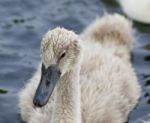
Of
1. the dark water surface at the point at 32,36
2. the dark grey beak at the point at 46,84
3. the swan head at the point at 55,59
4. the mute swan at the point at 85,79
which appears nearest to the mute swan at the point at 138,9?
the dark water surface at the point at 32,36

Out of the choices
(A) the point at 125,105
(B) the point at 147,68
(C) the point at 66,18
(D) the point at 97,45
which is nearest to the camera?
(A) the point at 125,105

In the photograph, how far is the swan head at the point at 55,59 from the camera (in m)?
5.82

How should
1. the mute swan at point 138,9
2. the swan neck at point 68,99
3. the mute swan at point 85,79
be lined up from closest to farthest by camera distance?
the mute swan at point 85,79 → the swan neck at point 68,99 → the mute swan at point 138,9

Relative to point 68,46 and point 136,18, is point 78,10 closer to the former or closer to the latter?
point 136,18

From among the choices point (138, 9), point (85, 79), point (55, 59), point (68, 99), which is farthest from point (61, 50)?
point (138, 9)

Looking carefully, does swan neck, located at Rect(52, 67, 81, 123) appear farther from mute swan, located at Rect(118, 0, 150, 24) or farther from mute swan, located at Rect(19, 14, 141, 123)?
mute swan, located at Rect(118, 0, 150, 24)

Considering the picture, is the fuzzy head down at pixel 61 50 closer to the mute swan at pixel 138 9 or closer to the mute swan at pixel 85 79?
the mute swan at pixel 85 79

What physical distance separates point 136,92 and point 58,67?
1.73 m

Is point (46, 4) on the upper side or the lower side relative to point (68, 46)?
upper

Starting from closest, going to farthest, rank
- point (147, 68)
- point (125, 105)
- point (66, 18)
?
point (125, 105) → point (147, 68) → point (66, 18)

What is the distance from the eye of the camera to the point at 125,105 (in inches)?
279

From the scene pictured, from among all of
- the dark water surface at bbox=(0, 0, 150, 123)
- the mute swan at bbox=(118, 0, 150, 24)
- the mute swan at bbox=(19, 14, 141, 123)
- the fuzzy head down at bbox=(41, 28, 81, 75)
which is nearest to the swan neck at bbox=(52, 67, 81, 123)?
the mute swan at bbox=(19, 14, 141, 123)

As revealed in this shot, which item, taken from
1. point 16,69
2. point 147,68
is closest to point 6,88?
point 16,69

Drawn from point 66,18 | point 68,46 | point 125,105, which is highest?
point 66,18
